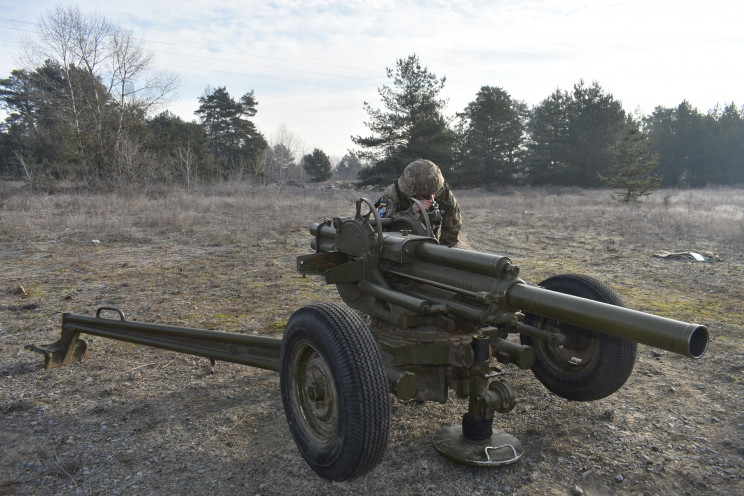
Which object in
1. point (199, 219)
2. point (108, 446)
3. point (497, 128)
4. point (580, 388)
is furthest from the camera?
point (497, 128)

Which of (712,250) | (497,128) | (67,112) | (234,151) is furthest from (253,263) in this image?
(234,151)

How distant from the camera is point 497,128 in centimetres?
3866

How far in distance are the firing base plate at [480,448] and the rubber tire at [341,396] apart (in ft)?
2.14

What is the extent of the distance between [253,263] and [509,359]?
6400 mm

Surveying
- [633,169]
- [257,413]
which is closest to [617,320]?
[257,413]

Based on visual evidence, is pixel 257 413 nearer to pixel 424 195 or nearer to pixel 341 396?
pixel 341 396

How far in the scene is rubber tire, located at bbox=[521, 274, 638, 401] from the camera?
307 centimetres

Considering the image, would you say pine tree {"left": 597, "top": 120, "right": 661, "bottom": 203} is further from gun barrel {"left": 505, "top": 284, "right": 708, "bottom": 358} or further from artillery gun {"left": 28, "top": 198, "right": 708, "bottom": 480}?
gun barrel {"left": 505, "top": 284, "right": 708, "bottom": 358}

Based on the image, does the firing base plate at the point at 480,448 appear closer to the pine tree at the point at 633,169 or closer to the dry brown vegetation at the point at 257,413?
the dry brown vegetation at the point at 257,413

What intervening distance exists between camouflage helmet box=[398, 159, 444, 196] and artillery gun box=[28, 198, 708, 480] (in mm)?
544

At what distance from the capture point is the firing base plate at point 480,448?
2.75m

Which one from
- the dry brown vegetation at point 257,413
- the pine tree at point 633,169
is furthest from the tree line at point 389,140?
the dry brown vegetation at point 257,413

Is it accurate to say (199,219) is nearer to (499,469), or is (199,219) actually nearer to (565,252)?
(565,252)

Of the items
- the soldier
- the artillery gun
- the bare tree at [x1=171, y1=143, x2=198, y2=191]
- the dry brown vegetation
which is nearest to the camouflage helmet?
the soldier
